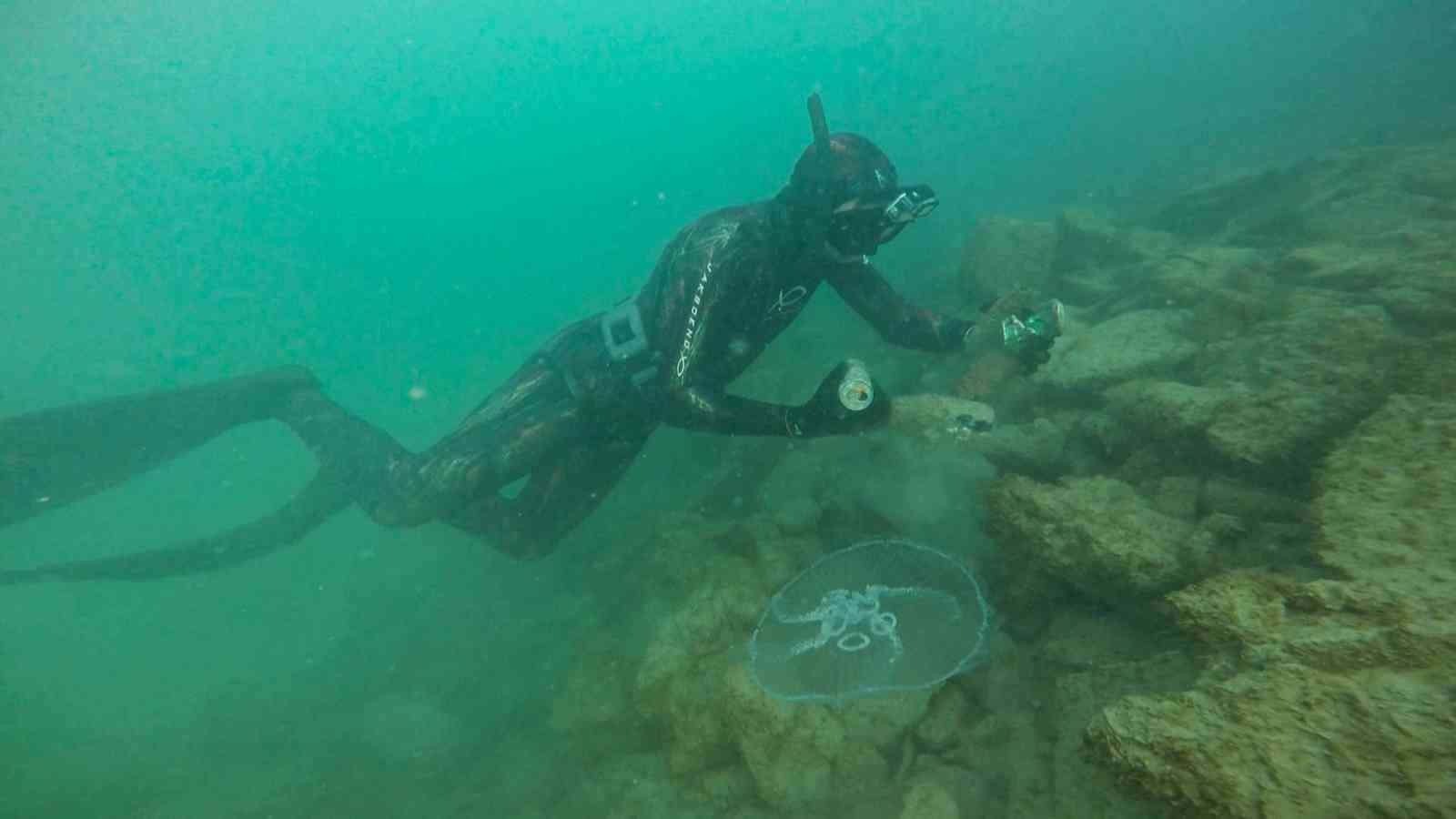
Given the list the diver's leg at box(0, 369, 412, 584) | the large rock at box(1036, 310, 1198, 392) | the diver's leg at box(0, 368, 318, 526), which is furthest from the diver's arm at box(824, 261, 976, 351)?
the diver's leg at box(0, 368, 318, 526)

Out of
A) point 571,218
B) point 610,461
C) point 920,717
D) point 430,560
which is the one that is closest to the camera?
point 920,717

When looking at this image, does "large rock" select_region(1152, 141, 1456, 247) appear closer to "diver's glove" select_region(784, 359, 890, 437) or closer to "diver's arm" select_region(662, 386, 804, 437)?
"diver's glove" select_region(784, 359, 890, 437)

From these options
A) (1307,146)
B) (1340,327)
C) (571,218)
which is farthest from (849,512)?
(571,218)

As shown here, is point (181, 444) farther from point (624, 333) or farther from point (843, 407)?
point (843, 407)

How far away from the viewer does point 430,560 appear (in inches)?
578

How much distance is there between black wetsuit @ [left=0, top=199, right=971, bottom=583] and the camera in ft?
16.0

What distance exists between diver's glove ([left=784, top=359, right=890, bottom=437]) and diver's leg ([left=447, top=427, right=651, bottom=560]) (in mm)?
2789

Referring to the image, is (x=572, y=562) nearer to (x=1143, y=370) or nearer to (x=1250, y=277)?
(x=1143, y=370)

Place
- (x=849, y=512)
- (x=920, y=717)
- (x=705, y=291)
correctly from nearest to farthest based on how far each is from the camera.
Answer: (x=920, y=717), (x=705, y=291), (x=849, y=512)

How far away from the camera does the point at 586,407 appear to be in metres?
6.18

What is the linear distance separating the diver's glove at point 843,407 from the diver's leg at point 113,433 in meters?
7.79

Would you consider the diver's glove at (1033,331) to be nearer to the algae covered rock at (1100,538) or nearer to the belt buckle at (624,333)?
the algae covered rock at (1100,538)

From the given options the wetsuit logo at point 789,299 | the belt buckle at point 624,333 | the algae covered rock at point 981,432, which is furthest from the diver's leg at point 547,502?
the algae covered rock at point 981,432

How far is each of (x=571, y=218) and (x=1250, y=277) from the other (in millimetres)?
86286
